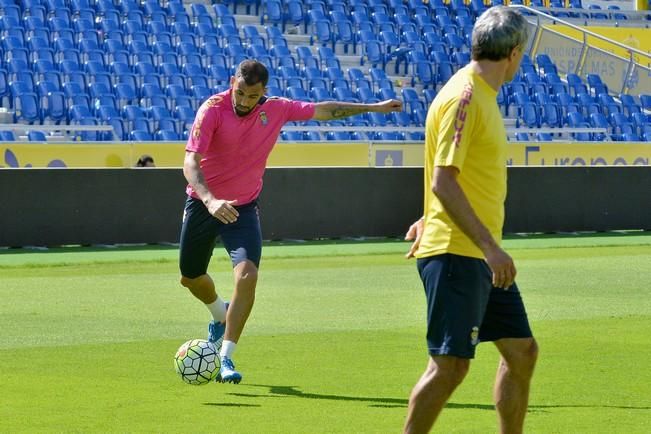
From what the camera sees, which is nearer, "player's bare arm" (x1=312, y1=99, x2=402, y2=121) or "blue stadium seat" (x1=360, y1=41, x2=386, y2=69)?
"player's bare arm" (x1=312, y1=99, x2=402, y2=121)

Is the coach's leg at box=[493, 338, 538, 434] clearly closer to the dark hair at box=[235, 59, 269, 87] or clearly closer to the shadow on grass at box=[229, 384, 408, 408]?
the shadow on grass at box=[229, 384, 408, 408]

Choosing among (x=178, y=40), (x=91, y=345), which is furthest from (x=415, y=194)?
(x=91, y=345)

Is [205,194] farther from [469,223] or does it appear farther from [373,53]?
[373,53]

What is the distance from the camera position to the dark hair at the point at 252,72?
9219 mm

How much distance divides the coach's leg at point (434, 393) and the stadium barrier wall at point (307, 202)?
16191 millimetres

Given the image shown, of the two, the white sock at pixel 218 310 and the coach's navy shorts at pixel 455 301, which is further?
the white sock at pixel 218 310

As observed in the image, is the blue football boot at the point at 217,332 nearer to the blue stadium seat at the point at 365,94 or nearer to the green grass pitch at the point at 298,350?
the green grass pitch at the point at 298,350

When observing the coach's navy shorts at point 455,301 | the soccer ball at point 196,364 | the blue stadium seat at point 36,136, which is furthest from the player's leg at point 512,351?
the blue stadium seat at point 36,136

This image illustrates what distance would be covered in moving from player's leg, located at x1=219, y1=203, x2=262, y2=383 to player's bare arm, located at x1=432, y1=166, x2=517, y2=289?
3803mm

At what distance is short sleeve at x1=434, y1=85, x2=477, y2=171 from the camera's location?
5.70 m

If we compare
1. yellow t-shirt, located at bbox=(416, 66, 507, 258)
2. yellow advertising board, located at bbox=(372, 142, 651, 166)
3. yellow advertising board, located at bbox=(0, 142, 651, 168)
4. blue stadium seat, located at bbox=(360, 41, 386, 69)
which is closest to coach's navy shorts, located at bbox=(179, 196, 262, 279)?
yellow t-shirt, located at bbox=(416, 66, 507, 258)

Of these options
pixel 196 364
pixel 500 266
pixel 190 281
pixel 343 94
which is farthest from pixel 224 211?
pixel 343 94

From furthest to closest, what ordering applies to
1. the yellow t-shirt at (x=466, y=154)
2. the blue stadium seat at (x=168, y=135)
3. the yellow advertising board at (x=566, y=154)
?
1. the yellow advertising board at (x=566, y=154)
2. the blue stadium seat at (x=168, y=135)
3. the yellow t-shirt at (x=466, y=154)

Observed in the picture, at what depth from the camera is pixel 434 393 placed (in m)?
5.86
